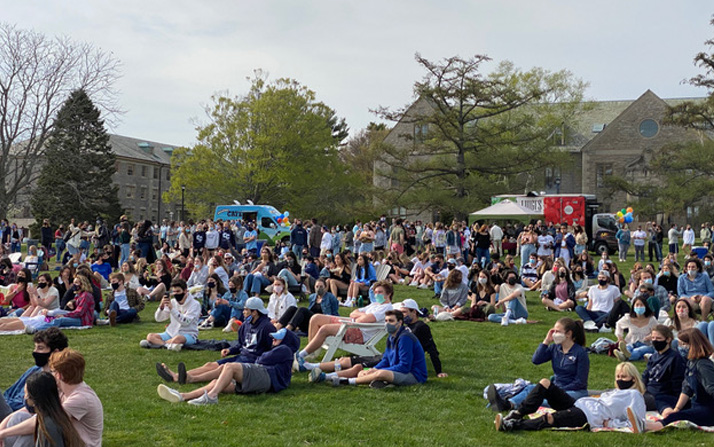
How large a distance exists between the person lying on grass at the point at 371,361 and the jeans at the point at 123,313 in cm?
610

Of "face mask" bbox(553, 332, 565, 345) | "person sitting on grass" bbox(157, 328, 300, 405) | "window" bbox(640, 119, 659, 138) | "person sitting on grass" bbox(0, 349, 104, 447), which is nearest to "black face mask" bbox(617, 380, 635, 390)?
"face mask" bbox(553, 332, 565, 345)

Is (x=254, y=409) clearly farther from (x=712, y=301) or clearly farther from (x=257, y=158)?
(x=257, y=158)

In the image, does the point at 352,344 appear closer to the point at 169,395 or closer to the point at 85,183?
the point at 169,395

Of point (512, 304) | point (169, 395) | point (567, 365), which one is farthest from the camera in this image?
point (512, 304)

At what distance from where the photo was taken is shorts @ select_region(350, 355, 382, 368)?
1034 cm

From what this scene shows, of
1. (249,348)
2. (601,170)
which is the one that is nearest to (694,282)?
(249,348)

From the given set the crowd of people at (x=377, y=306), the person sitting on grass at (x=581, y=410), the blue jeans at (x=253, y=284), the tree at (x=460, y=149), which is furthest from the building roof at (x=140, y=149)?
the person sitting on grass at (x=581, y=410)

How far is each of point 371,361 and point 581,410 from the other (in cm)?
354

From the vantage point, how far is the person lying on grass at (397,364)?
9.28 m

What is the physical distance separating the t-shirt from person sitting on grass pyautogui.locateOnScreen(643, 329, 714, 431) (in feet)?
17.1

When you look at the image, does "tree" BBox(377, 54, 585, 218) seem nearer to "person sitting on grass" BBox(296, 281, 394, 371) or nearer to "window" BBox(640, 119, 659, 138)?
"window" BBox(640, 119, 659, 138)

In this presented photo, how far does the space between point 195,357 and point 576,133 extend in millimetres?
65163

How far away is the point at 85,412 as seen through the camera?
18.4 feet

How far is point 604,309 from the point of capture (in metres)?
14.2
